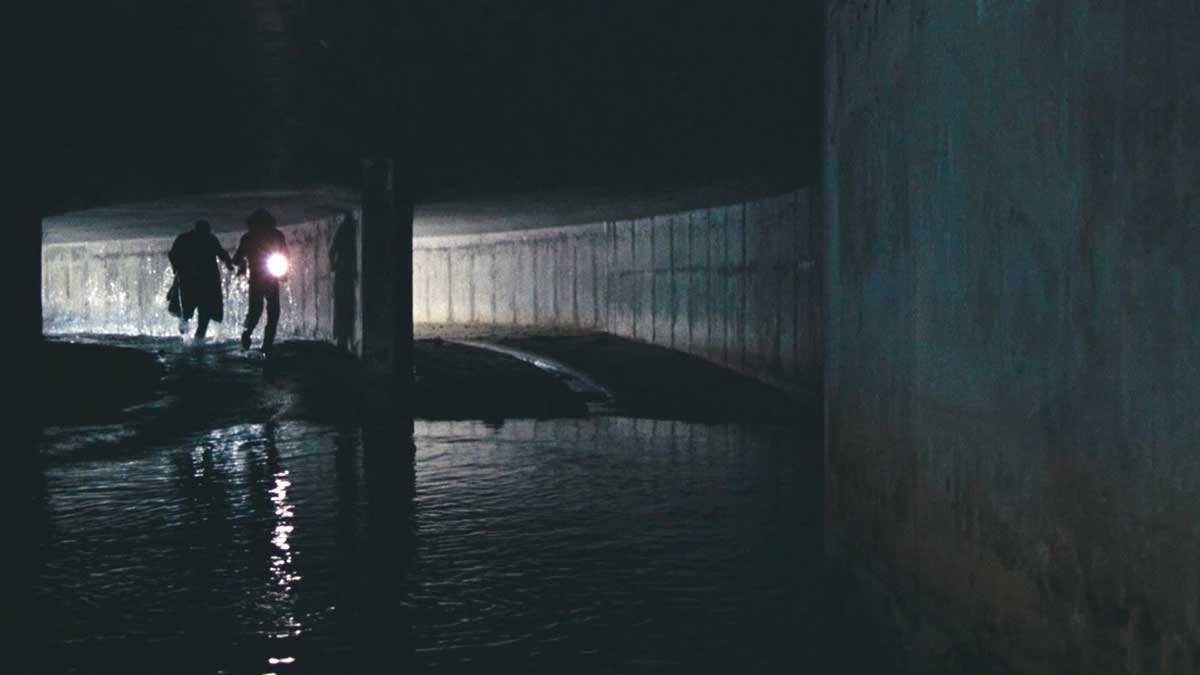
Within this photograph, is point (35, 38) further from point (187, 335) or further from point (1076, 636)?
point (187, 335)

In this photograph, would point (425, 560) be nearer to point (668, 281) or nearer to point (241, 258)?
point (241, 258)

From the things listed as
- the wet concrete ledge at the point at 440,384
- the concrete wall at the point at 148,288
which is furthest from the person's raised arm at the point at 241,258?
the concrete wall at the point at 148,288

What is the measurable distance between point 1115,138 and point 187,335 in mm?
25700

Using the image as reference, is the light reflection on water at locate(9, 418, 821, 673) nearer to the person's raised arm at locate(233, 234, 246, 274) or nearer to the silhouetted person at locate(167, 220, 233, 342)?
the person's raised arm at locate(233, 234, 246, 274)

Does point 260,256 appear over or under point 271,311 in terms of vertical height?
over

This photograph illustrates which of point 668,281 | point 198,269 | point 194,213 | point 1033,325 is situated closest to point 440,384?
point 198,269

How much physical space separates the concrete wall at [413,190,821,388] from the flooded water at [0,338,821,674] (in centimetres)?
595

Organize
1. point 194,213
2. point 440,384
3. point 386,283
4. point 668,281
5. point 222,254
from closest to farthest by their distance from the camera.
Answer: point 440,384, point 386,283, point 222,254, point 668,281, point 194,213

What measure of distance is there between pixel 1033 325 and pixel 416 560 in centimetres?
402

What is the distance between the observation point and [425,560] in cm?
647

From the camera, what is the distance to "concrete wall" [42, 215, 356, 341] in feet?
74.3

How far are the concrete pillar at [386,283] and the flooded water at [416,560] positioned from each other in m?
5.91

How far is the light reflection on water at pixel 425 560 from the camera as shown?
4883mm

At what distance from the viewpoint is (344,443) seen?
1198 centimetres
